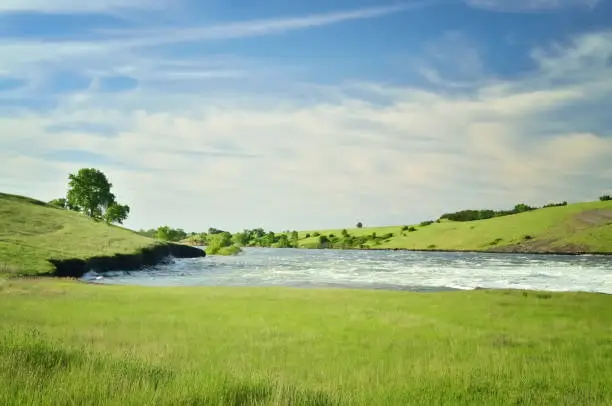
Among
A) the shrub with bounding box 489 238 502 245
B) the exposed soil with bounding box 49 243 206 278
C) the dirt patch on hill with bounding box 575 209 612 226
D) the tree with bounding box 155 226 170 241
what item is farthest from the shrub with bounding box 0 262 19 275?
the dirt patch on hill with bounding box 575 209 612 226

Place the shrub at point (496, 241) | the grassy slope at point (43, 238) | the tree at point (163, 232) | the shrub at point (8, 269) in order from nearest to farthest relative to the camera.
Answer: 1. the shrub at point (8, 269)
2. the grassy slope at point (43, 238)
3. the shrub at point (496, 241)
4. the tree at point (163, 232)

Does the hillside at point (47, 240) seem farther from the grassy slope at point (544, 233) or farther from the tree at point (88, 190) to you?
the grassy slope at point (544, 233)

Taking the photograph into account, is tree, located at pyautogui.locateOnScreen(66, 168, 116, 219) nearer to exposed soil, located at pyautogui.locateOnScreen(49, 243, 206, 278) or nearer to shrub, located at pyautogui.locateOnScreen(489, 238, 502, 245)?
exposed soil, located at pyautogui.locateOnScreen(49, 243, 206, 278)

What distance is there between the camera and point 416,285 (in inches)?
2046

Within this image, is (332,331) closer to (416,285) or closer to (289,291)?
(289,291)

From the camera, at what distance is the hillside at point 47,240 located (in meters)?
55.2

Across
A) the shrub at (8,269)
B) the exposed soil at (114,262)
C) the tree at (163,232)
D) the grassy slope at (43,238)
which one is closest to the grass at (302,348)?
the shrub at (8,269)

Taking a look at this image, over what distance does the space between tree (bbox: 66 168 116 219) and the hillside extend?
31035 millimetres

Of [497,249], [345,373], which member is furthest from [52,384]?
[497,249]

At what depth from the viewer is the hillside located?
55.2 m

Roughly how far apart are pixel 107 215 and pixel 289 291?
411 feet

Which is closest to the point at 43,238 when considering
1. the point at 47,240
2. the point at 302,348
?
the point at 47,240

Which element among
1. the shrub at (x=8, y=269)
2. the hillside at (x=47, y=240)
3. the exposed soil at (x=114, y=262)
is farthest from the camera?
the exposed soil at (x=114, y=262)

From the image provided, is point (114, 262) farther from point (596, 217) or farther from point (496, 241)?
point (596, 217)
